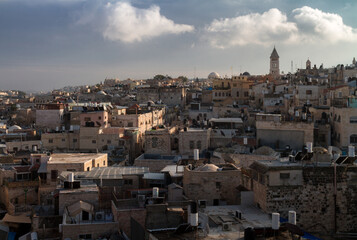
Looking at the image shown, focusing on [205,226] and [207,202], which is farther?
[207,202]

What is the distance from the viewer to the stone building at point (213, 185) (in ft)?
61.6

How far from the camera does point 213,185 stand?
18906 mm

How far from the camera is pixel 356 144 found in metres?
29.9

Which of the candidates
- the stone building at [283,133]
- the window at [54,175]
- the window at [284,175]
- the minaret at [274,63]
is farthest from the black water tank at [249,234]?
the minaret at [274,63]

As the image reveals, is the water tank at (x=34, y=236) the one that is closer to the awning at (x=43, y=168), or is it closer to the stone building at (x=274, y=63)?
the awning at (x=43, y=168)

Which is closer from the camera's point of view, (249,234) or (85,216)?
(249,234)

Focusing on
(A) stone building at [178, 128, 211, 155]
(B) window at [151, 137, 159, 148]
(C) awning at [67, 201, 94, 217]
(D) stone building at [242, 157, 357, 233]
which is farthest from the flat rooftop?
(D) stone building at [242, 157, 357, 233]

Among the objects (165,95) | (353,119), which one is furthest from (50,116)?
(353,119)

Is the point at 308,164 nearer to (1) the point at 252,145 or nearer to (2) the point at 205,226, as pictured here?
(2) the point at 205,226

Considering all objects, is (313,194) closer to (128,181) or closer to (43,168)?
(128,181)

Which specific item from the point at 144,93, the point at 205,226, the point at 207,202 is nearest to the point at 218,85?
the point at 144,93

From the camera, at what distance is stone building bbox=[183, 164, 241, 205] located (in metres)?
18.8

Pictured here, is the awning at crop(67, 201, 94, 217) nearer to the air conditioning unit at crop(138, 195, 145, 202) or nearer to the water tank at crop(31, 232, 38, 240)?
the water tank at crop(31, 232, 38, 240)

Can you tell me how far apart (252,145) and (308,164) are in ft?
46.0
